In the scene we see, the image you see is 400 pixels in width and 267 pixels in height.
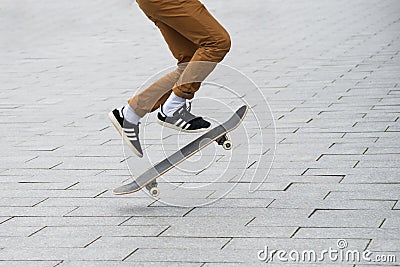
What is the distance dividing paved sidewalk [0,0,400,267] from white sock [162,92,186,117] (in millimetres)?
575

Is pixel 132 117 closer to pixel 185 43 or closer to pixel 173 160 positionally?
pixel 173 160

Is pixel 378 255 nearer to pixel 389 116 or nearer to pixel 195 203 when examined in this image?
pixel 195 203

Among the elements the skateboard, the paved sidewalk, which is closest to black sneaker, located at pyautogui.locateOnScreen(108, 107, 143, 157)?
the skateboard

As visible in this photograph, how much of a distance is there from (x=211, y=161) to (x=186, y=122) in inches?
41.6

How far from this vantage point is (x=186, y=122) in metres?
5.78

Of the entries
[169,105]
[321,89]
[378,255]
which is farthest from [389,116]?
[378,255]

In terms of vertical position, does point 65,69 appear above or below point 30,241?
below

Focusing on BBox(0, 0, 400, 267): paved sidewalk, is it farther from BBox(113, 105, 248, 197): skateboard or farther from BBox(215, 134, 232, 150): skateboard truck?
BBox(215, 134, 232, 150): skateboard truck

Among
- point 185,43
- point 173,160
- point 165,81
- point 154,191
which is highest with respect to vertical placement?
point 185,43

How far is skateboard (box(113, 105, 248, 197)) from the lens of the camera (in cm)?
564

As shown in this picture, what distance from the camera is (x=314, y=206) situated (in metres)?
5.48

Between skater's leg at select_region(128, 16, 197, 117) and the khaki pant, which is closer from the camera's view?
the khaki pant

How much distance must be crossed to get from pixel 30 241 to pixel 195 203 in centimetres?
115

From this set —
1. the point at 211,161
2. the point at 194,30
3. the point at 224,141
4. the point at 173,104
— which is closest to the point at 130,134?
the point at 173,104
